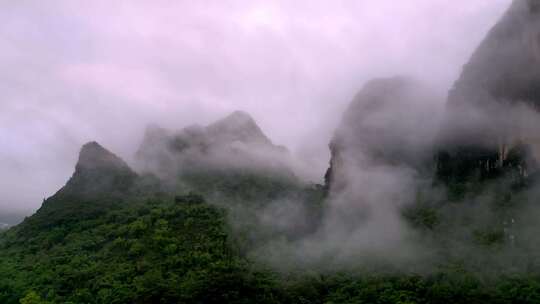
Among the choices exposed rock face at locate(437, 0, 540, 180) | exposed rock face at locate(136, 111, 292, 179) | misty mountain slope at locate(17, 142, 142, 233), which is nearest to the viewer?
exposed rock face at locate(437, 0, 540, 180)

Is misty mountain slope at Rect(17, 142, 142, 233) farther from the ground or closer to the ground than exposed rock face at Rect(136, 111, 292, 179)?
closer to the ground

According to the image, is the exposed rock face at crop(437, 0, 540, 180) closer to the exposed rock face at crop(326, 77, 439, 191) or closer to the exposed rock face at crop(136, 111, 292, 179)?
the exposed rock face at crop(326, 77, 439, 191)

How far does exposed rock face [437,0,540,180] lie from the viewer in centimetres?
4238

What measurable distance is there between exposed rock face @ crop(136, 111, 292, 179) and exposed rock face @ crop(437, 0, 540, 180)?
23249 mm

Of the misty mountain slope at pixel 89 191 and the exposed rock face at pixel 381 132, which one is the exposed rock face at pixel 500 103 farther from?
the misty mountain slope at pixel 89 191

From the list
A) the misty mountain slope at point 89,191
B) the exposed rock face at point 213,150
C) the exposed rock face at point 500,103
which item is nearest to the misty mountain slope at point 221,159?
the exposed rock face at point 213,150

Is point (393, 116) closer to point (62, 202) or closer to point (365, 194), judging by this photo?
point (365, 194)

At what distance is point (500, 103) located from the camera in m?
45.9

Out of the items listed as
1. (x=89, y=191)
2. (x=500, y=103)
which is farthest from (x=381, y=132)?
(x=89, y=191)

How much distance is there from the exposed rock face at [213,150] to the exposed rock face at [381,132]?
8.68 metres

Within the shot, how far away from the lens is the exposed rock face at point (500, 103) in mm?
42375

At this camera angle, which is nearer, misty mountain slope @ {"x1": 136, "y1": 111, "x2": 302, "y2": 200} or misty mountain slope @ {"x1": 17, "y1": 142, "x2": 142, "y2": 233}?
misty mountain slope @ {"x1": 17, "y1": 142, "x2": 142, "y2": 233}

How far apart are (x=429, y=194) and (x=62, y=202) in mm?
35315

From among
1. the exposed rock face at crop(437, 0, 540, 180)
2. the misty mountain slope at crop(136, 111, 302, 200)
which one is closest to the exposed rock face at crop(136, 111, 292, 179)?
the misty mountain slope at crop(136, 111, 302, 200)
